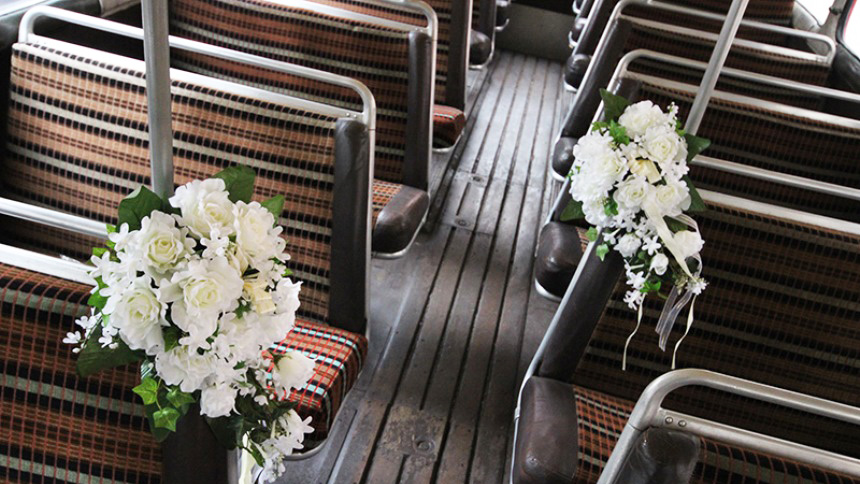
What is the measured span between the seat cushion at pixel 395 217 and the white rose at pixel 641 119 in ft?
2.80

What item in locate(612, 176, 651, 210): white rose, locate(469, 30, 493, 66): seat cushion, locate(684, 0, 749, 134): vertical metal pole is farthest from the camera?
locate(469, 30, 493, 66): seat cushion

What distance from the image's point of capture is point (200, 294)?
976 millimetres

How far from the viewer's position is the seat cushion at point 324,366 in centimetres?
169

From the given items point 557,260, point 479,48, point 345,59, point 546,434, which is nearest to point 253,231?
point 546,434

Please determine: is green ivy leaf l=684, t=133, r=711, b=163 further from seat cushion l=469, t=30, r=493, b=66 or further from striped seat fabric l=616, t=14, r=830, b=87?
seat cushion l=469, t=30, r=493, b=66

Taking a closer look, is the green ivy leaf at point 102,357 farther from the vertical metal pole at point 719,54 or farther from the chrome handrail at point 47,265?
the vertical metal pole at point 719,54

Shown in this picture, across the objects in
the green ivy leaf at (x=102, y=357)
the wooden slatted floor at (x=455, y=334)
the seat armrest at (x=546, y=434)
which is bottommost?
the wooden slatted floor at (x=455, y=334)

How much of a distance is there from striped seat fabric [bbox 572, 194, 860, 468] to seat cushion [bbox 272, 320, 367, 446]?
0.59 m

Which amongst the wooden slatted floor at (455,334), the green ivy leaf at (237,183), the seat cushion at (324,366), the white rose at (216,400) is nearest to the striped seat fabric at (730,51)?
the wooden slatted floor at (455,334)

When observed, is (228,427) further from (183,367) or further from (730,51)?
(730,51)

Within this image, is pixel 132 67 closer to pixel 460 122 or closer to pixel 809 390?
pixel 460 122

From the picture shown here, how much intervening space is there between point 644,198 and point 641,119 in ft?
0.69

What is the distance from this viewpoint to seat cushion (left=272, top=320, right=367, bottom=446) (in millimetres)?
1688

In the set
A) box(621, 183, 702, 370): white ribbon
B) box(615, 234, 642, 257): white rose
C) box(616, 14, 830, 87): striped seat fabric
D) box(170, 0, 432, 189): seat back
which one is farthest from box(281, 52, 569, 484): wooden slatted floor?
box(616, 14, 830, 87): striped seat fabric
